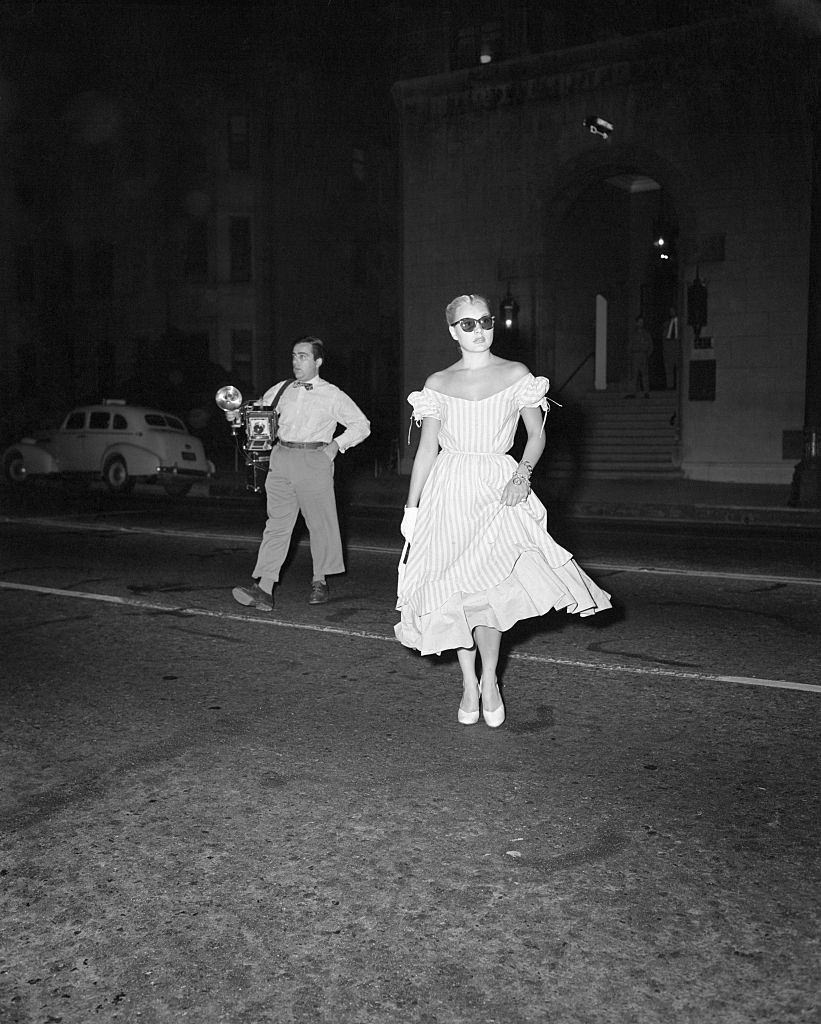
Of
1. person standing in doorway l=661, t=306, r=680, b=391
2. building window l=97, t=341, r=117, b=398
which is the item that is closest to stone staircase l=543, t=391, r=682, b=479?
person standing in doorway l=661, t=306, r=680, b=391

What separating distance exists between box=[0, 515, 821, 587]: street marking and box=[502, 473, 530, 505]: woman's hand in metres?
4.83

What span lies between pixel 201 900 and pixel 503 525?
87.3 inches

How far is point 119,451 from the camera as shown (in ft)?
69.9

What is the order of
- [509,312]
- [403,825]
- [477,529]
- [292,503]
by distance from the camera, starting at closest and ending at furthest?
[403,825] < [477,529] < [292,503] < [509,312]

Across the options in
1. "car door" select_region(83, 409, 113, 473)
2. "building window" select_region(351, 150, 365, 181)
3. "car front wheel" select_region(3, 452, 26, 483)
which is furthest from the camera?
"building window" select_region(351, 150, 365, 181)

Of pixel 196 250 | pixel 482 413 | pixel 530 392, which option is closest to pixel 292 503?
pixel 482 413

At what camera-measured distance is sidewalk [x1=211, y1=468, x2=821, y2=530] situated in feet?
51.5

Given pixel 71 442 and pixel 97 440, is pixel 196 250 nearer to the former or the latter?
pixel 71 442

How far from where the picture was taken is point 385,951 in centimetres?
291

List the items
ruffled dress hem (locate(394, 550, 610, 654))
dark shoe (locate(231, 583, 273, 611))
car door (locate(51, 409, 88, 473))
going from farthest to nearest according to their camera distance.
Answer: car door (locate(51, 409, 88, 473)) < dark shoe (locate(231, 583, 273, 611)) < ruffled dress hem (locate(394, 550, 610, 654))

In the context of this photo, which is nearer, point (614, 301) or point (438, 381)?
point (438, 381)

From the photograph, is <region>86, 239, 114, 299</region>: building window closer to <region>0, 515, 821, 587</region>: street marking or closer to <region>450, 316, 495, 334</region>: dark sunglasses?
<region>0, 515, 821, 587</region>: street marking

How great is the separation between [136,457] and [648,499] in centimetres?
975

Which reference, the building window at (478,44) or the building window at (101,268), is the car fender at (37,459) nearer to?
the building window at (478,44)
